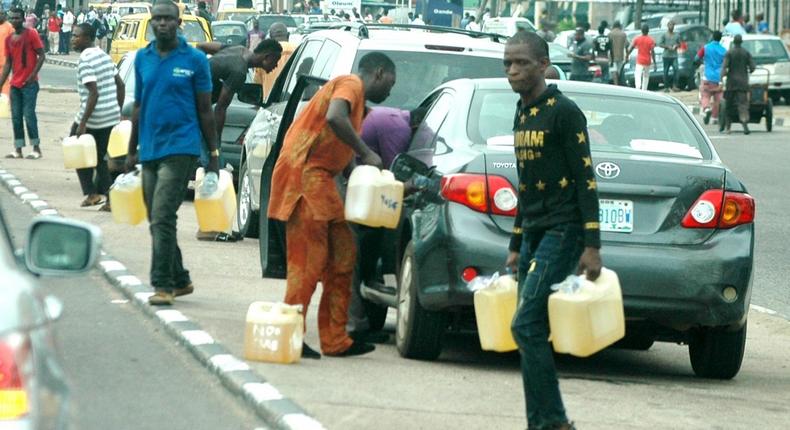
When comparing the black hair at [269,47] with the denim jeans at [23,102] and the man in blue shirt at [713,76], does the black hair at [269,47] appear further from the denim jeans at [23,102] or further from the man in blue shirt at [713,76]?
the man in blue shirt at [713,76]

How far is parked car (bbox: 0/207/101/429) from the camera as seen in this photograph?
330 cm

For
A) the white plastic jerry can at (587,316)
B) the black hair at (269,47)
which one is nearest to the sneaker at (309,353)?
the white plastic jerry can at (587,316)

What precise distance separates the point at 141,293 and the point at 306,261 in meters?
2.38

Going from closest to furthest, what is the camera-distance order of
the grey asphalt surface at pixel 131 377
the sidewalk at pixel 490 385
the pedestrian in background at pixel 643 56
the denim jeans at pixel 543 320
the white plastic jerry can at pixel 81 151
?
1. the denim jeans at pixel 543 320
2. the grey asphalt surface at pixel 131 377
3. the sidewalk at pixel 490 385
4. the white plastic jerry can at pixel 81 151
5. the pedestrian in background at pixel 643 56

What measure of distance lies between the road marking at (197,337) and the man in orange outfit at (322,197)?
532mm

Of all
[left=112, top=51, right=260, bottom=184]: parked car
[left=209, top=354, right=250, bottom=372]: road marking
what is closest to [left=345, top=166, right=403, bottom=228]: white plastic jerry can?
[left=209, top=354, right=250, bottom=372]: road marking

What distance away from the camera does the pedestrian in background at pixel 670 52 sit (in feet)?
147

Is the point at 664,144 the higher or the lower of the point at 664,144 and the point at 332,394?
the higher

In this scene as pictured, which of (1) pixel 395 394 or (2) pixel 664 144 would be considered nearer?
(1) pixel 395 394

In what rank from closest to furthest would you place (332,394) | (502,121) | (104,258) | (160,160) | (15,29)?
(332,394), (502,121), (160,160), (104,258), (15,29)

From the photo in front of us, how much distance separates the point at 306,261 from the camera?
9.04m

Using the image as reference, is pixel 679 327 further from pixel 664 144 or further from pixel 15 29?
pixel 15 29

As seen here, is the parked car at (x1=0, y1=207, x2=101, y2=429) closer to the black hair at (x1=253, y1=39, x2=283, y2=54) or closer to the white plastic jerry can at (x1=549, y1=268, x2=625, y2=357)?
the white plastic jerry can at (x1=549, y1=268, x2=625, y2=357)

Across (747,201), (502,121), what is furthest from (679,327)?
(502,121)
